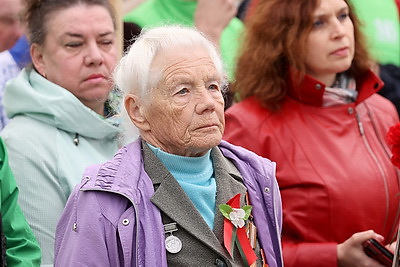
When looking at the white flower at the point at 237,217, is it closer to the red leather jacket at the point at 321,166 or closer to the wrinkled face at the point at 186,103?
the wrinkled face at the point at 186,103

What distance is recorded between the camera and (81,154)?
3.93 metres

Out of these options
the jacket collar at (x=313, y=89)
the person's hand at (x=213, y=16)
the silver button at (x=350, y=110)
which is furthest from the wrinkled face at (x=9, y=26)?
the silver button at (x=350, y=110)

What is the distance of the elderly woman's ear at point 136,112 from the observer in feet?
10.3

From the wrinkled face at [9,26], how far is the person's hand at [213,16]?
104cm

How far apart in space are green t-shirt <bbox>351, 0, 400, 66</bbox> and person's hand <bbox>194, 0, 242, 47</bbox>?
129 cm

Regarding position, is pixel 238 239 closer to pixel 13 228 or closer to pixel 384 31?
pixel 13 228

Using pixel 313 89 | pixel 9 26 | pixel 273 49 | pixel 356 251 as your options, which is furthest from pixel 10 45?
pixel 356 251

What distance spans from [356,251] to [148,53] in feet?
4.70

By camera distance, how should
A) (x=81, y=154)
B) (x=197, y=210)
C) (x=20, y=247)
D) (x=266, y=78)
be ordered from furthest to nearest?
(x=266, y=78)
(x=81, y=154)
(x=20, y=247)
(x=197, y=210)

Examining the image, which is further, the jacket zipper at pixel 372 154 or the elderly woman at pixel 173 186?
the jacket zipper at pixel 372 154

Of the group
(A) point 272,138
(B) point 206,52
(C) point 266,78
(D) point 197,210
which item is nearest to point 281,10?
(C) point 266,78

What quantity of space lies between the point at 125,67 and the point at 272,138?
47.8 inches

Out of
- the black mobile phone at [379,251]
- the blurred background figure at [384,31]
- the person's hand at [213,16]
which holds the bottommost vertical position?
the black mobile phone at [379,251]

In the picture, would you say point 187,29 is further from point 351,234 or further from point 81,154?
point 351,234
